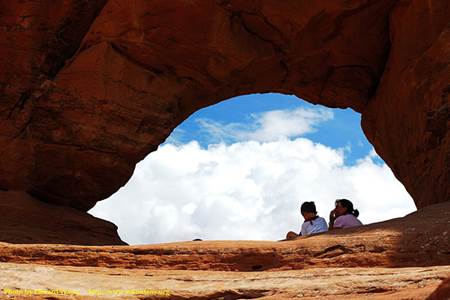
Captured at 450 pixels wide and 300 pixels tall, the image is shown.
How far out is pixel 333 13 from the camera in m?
12.6

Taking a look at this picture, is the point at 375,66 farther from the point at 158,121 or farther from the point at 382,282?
the point at 382,282

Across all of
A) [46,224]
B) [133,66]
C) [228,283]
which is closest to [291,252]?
[228,283]

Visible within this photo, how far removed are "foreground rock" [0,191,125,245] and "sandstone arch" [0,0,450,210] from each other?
0.47m

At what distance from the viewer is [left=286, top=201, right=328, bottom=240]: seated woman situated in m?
8.74

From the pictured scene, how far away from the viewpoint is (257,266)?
733 centimetres

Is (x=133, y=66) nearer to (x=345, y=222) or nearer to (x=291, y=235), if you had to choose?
(x=291, y=235)

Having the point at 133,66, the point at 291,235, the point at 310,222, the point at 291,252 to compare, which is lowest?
the point at 291,252

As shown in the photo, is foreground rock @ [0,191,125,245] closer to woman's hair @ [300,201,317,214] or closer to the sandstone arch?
the sandstone arch

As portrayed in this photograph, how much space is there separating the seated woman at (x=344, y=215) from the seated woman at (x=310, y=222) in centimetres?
22

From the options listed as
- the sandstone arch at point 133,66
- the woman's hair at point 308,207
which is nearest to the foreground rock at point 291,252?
the woman's hair at point 308,207

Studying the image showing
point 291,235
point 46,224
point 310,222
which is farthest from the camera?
point 46,224

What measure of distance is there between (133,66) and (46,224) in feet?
11.7

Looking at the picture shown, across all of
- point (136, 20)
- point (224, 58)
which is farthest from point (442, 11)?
point (136, 20)

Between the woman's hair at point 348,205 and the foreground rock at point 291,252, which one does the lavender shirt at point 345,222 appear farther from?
the foreground rock at point 291,252
